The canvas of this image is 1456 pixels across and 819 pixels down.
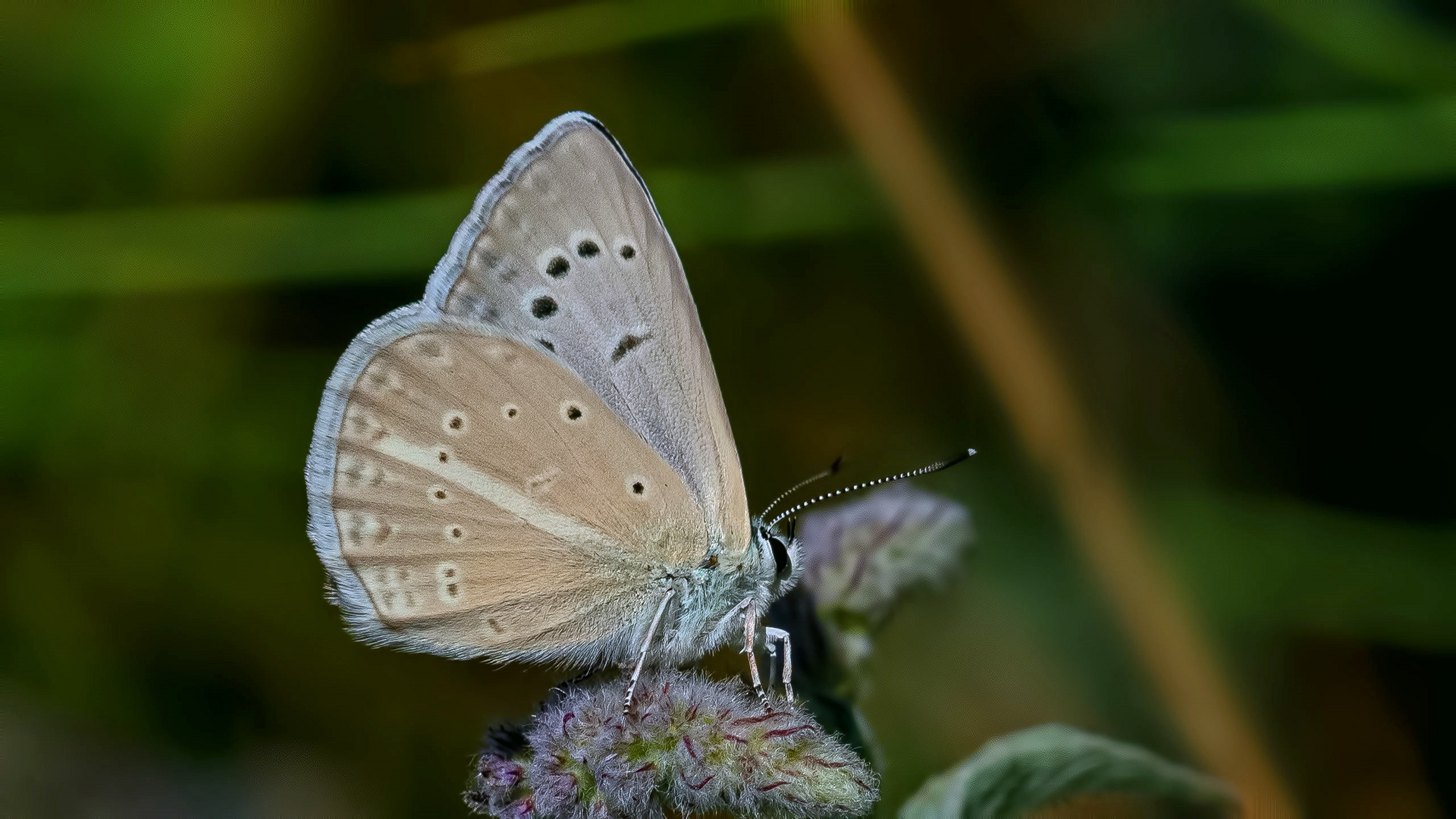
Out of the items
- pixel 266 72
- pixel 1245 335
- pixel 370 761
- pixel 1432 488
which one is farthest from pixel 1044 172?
pixel 370 761

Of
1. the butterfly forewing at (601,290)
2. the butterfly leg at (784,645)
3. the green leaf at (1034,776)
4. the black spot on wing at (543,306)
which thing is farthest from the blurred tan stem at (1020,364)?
the black spot on wing at (543,306)

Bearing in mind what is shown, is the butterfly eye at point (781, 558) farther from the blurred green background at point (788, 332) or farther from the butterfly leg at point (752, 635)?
the blurred green background at point (788, 332)

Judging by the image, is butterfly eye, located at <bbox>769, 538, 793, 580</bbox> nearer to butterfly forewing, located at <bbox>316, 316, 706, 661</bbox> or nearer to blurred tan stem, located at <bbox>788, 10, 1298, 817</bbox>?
butterfly forewing, located at <bbox>316, 316, 706, 661</bbox>

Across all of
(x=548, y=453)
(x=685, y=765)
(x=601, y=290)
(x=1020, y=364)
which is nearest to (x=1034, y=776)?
(x=685, y=765)

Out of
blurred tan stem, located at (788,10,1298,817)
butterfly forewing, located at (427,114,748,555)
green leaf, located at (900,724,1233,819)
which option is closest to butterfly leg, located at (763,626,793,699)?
butterfly forewing, located at (427,114,748,555)

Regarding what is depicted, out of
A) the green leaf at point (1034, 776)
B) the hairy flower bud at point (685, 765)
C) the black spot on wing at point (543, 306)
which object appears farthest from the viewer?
the black spot on wing at point (543, 306)

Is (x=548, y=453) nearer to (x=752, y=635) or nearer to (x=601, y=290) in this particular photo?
(x=601, y=290)

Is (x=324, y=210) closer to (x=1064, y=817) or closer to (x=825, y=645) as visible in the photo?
(x=825, y=645)
